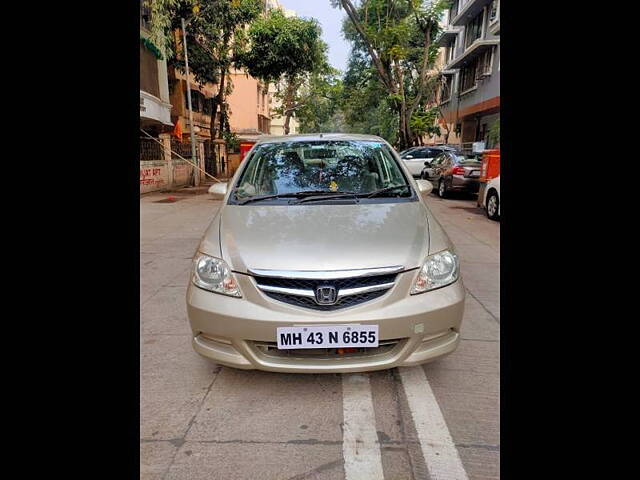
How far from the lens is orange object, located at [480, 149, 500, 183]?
8859 millimetres

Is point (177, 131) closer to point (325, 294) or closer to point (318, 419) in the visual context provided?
point (325, 294)

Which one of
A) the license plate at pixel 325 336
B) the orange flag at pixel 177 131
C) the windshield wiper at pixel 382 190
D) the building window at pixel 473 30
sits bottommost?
the license plate at pixel 325 336

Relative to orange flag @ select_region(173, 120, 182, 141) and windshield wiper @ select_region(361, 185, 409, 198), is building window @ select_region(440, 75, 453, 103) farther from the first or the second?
windshield wiper @ select_region(361, 185, 409, 198)

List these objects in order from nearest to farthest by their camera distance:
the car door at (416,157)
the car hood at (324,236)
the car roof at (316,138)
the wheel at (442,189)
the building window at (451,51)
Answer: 1. the car hood at (324,236)
2. the car roof at (316,138)
3. the wheel at (442,189)
4. the car door at (416,157)
5. the building window at (451,51)

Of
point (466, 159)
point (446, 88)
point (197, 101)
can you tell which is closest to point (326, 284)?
point (466, 159)

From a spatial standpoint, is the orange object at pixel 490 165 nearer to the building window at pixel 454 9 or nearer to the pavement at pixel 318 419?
the pavement at pixel 318 419

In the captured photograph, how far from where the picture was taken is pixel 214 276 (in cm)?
230

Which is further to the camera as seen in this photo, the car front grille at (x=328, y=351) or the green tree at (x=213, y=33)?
the green tree at (x=213, y=33)

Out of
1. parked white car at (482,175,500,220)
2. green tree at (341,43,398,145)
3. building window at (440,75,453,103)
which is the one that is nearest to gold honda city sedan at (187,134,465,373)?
parked white car at (482,175,500,220)

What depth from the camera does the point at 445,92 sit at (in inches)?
1222

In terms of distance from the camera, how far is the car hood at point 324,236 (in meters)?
2.21

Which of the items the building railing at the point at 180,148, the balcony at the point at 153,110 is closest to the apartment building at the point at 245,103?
the building railing at the point at 180,148

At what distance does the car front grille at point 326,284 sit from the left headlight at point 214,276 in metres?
0.16
